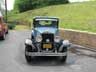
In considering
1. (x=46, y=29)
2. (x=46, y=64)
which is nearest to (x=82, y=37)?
(x=46, y=29)

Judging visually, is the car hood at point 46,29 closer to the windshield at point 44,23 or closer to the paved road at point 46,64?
the windshield at point 44,23

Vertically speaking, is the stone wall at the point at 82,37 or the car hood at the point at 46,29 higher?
the car hood at the point at 46,29

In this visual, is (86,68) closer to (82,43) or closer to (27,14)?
(82,43)

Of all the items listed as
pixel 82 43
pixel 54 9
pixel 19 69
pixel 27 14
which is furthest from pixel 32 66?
pixel 27 14

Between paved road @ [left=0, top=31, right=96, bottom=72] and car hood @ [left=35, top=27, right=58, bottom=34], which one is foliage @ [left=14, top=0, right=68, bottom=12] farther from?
paved road @ [left=0, top=31, right=96, bottom=72]

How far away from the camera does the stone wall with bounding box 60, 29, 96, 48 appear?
64.1ft

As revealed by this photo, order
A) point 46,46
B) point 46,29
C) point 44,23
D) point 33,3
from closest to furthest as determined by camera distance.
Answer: point 46,46, point 46,29, point 44,23, point 33,3

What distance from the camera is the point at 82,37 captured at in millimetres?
20844

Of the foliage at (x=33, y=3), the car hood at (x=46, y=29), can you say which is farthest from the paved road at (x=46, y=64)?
the foliage at (x=33, y=3)

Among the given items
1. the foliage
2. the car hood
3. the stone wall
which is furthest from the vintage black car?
the foliage

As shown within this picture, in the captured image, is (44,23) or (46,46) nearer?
(46,46)

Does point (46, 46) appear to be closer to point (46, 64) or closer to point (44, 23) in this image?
point (46, 64)

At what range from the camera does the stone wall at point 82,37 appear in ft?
64.1

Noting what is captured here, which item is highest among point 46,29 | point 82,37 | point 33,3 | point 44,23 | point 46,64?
point 33,3
